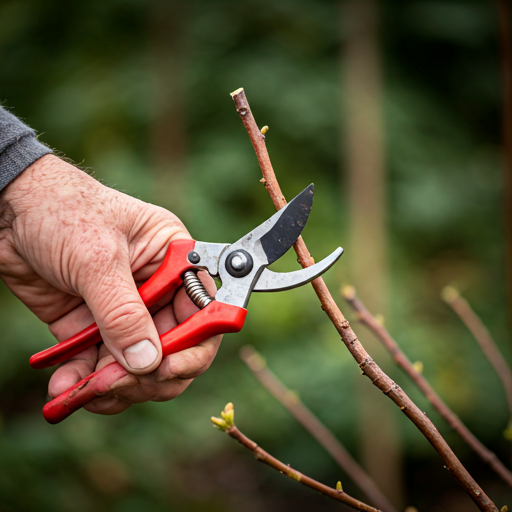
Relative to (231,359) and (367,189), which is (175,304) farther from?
(367,189)

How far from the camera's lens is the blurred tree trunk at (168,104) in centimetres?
373

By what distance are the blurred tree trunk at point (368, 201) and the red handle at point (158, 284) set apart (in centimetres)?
224

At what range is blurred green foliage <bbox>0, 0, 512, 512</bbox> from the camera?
3.08 meters

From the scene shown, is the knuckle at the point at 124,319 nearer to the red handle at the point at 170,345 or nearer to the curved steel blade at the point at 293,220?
the red handle at the point at 170,345

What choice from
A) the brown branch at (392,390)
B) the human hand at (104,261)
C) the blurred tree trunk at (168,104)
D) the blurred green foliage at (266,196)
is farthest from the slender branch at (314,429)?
the blurred tree trunk at (168,104)

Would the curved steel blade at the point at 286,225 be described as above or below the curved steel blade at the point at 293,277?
above

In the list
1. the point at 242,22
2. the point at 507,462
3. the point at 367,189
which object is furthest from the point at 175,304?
the point at 242,22

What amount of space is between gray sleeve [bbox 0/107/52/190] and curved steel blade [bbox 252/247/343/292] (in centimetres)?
71

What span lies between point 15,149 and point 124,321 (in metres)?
0.59

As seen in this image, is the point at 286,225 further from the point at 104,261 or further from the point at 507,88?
the point at 507,88

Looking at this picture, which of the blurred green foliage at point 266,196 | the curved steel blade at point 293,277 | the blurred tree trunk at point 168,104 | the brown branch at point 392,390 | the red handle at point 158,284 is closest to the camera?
the brown branch at point 392,390

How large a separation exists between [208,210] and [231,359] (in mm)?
1261

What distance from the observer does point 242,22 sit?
4086 millimetres

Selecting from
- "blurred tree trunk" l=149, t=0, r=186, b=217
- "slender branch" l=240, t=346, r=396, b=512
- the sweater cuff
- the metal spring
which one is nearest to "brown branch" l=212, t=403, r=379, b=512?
the metal spring
